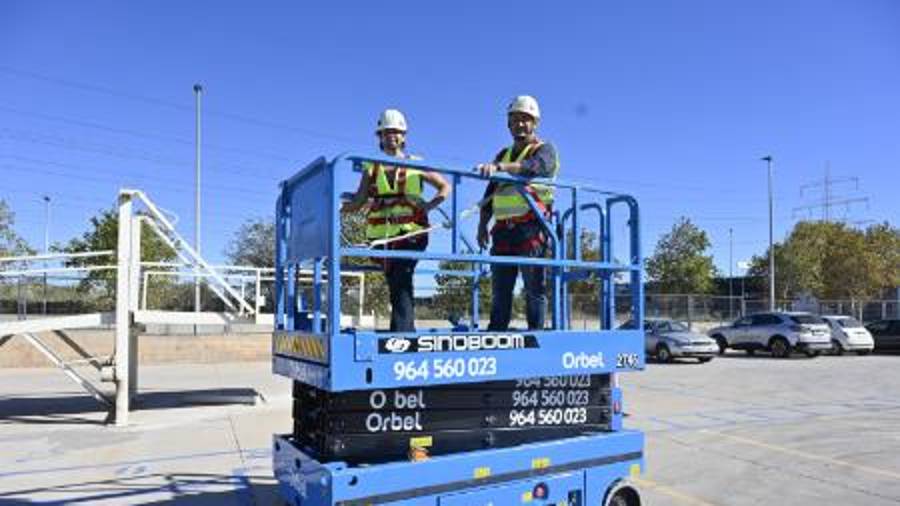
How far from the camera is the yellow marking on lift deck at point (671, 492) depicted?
748 centimetres

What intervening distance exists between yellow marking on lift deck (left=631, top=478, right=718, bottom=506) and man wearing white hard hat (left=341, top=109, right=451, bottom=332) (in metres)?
3.37

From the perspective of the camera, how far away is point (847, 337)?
2898cm

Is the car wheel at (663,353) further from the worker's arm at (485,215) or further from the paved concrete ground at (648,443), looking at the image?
the worker's arm at (485,215)

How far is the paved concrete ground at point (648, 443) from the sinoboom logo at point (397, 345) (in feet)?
11.1

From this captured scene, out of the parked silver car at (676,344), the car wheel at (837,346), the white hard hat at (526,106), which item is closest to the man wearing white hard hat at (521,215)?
the white hard hat at (526,106)

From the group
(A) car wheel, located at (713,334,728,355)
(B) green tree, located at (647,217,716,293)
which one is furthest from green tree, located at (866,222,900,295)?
(A) car wheel, located at (713,334,728,355)

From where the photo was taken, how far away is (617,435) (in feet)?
20.3

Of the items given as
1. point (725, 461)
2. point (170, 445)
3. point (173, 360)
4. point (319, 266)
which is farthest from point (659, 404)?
point (173, 360)

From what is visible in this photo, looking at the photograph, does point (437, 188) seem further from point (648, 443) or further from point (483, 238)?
point (648, 443)

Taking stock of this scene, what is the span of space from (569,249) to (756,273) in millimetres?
70883

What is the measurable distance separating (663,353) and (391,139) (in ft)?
69.5

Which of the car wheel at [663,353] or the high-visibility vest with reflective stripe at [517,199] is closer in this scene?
the high-visibility vest with reflective stripe at [517,199]

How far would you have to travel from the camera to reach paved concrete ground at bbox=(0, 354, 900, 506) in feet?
26.0

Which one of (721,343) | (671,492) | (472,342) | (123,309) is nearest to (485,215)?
(472,342)
